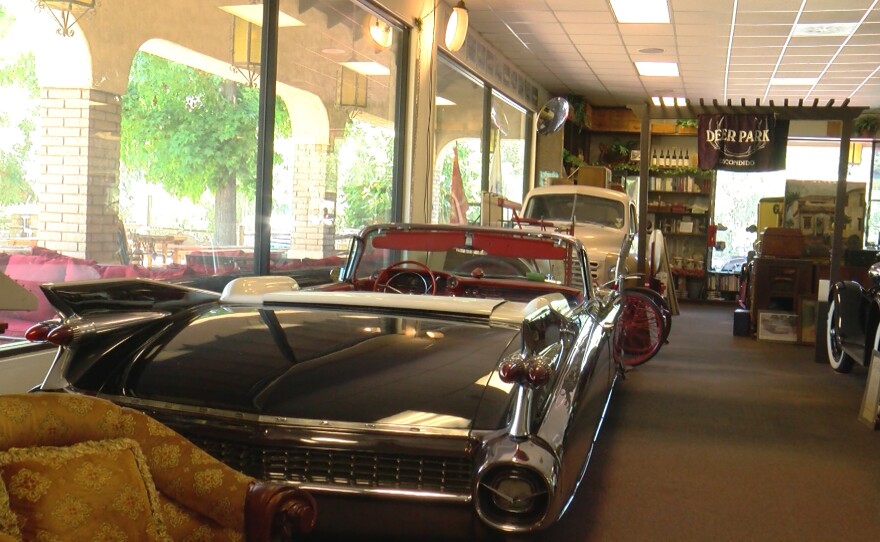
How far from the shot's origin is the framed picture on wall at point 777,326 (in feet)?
29.6

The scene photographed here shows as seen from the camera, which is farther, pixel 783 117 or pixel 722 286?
pixel 722 286

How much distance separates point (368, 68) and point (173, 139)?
10.1 feet

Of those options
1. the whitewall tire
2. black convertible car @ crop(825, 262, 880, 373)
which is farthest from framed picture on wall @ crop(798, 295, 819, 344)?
black convertible car @ crop(825, 262, 880, 373)

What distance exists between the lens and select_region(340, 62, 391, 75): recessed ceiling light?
7634mm

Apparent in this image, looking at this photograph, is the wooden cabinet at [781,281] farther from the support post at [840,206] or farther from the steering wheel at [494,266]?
the steering wheel at [494,266]

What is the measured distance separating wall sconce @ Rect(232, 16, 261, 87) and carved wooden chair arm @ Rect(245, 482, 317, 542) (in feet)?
14.7

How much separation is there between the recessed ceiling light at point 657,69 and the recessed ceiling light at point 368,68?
4.82 m

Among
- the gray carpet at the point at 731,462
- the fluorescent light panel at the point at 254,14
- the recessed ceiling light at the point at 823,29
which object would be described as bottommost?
the gray carpet at the point at 731,462

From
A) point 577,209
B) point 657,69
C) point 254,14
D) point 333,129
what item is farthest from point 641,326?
point 657,69

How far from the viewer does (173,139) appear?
5.19 meters

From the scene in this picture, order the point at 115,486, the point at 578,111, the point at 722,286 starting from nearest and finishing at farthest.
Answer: the point at 115,486, the point at 578,111, the point at 722,286

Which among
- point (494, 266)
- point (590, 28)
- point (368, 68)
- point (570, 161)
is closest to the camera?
point (494, 266)

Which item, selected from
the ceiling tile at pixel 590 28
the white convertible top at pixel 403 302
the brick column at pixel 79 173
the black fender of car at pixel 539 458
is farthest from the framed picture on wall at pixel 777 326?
the black fender of car at pixel 539 458

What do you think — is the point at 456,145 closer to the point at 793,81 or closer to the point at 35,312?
the point at 793,81
